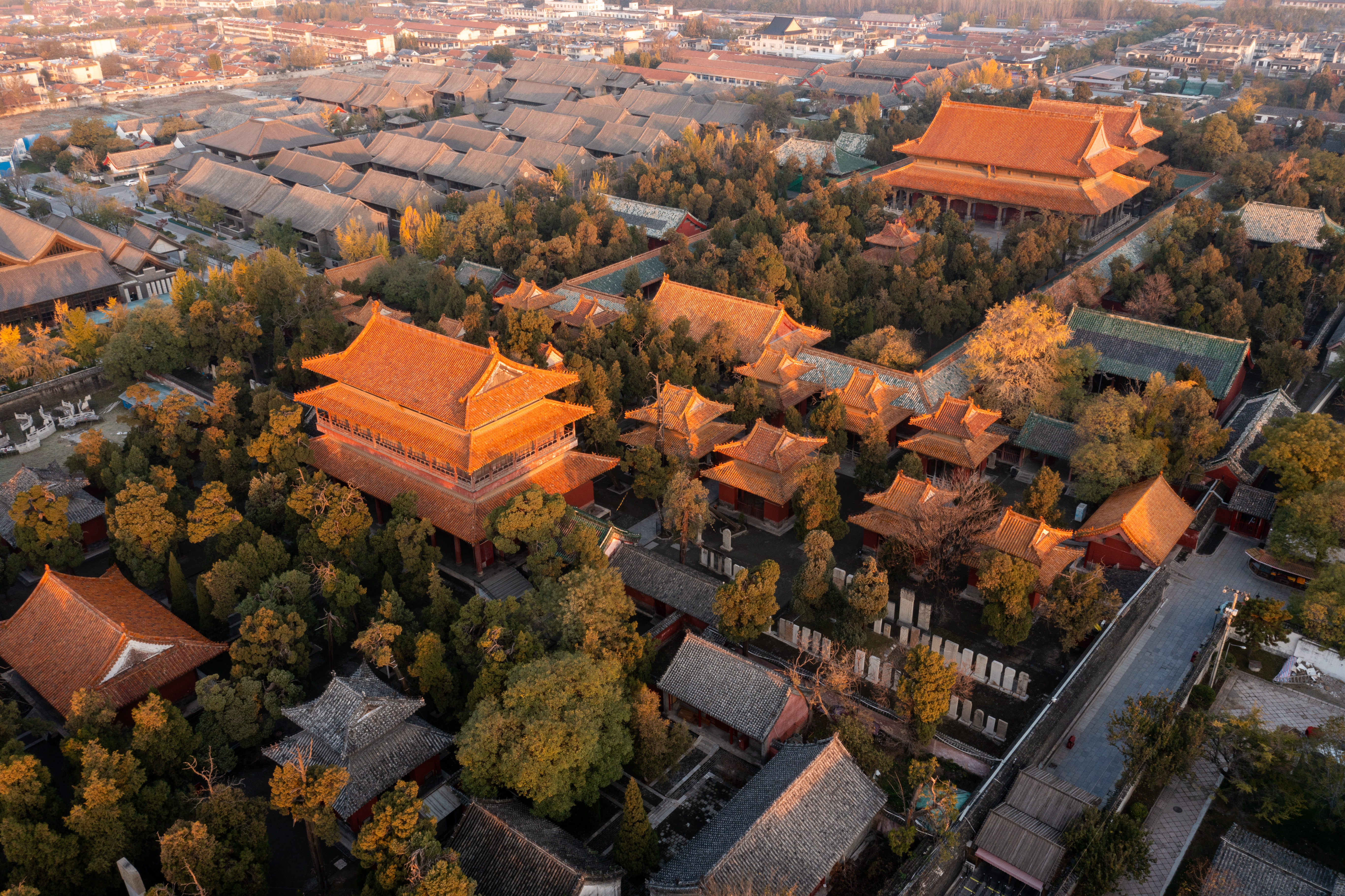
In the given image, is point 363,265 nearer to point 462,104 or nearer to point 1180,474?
point 1180,474

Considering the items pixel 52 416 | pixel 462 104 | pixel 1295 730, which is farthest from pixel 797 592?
pixel 462 104

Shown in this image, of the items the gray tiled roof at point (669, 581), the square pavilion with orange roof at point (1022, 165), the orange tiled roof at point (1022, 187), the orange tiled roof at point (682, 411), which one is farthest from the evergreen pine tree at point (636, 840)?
the square pavilion with orange roof at point (1022, 165)

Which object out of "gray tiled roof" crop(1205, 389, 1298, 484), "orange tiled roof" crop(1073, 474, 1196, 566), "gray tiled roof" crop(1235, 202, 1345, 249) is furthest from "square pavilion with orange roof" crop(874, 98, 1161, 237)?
"orange tiled roof" crop(1073, 474, 1196, 566)

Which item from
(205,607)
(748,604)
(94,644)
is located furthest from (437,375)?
(748,604)

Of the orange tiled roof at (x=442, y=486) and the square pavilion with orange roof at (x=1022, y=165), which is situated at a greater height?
the square pavilion with orange roof at (x=1022, y=165)

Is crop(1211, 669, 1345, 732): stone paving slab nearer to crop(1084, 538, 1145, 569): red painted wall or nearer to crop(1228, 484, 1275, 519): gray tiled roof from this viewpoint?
crop(1084, 538, 1145, 569): red painted wall

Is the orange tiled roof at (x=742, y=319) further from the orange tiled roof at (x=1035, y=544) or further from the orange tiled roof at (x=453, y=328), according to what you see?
the orange tiled roof at (x=1035, y=544)

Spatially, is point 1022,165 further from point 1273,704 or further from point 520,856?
point 520,856

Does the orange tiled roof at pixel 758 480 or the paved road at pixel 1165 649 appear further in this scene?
the orange tiled roof at pixel 758 480
